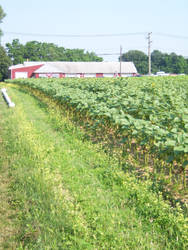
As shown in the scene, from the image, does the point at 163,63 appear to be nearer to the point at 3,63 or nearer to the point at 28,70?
the point at 28,70

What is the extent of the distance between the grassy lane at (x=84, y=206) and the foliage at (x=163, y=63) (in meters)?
105

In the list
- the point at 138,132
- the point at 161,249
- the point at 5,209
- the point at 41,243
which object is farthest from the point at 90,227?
the point at 138,132

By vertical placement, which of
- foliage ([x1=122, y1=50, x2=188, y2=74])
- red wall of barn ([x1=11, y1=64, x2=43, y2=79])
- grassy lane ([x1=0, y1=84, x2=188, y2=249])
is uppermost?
foliage ([x1=122, y1=50, x2=188, y2=74])

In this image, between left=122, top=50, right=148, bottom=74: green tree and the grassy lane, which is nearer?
the grassy lane

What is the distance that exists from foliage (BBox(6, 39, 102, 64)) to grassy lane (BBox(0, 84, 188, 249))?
87432mm

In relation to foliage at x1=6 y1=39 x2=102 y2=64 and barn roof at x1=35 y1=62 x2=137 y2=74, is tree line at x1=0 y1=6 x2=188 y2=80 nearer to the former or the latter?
foliage at x1=6 y1=39 x2=102 y2=64

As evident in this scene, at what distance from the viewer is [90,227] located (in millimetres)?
3682

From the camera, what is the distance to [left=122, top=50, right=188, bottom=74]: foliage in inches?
4326

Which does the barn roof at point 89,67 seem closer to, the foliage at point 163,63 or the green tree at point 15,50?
the green tree at point 15,50

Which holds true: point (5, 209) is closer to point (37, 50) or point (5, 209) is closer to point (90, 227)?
Answer: point (90, 227)

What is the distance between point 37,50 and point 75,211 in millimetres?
102601

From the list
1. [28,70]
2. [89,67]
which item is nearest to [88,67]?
[89,67]

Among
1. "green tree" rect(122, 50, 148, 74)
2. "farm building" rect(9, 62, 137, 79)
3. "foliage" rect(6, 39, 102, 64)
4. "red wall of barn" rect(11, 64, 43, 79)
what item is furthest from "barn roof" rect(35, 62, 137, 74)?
"green tree" rect(122, 50, 148, 74)

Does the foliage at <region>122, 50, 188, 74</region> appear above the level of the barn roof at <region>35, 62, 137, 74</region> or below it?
above
